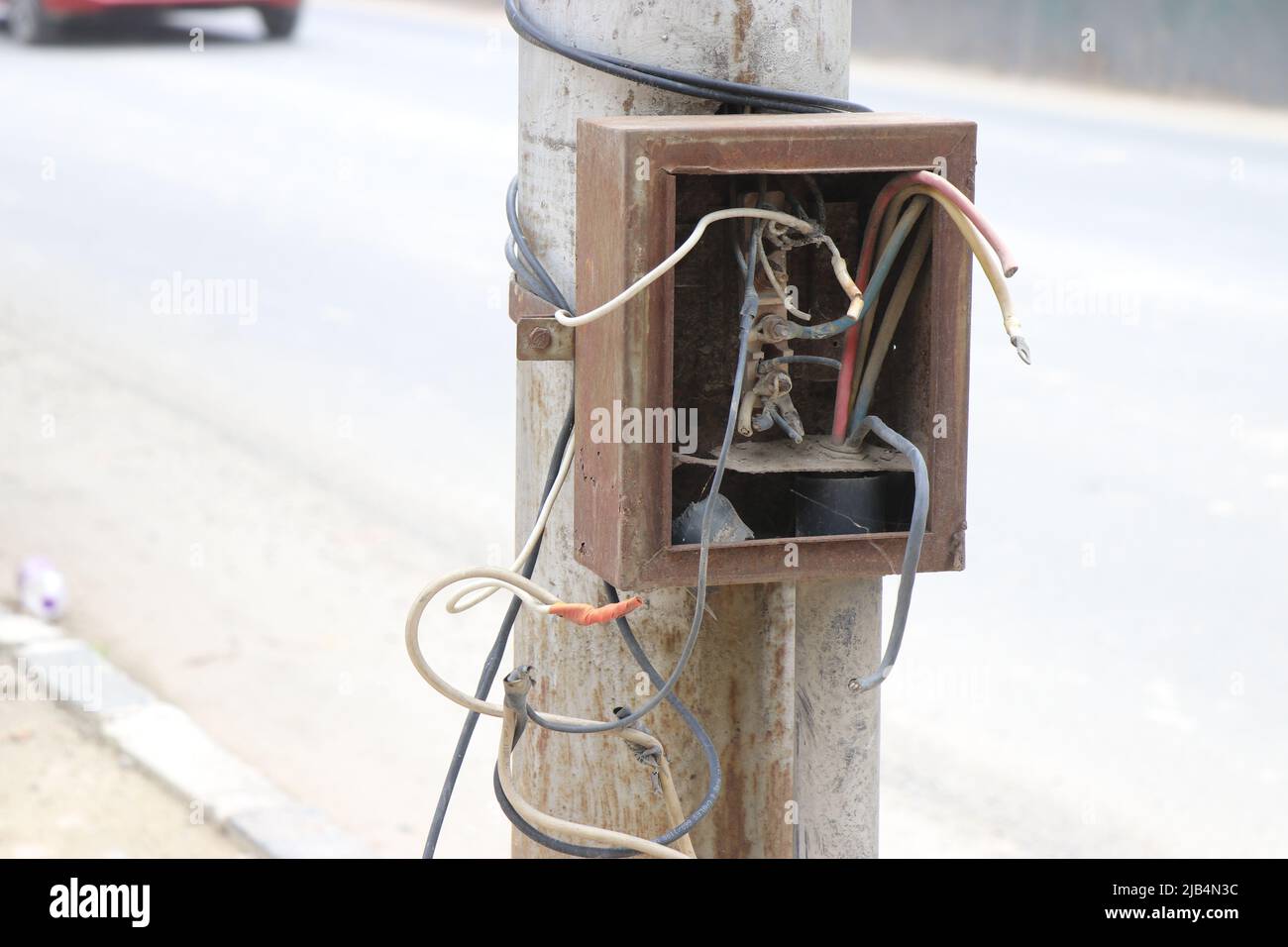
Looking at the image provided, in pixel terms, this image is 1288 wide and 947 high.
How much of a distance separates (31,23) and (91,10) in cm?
59

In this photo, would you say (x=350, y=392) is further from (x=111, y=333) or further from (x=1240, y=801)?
(x=1240, y=801)

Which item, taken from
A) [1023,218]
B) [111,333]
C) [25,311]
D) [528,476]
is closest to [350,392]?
[111,333]

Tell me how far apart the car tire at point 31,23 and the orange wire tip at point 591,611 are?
1568cm

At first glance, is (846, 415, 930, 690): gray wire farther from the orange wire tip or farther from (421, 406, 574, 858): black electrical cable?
(421, 406, 574, 858): black electrical cable

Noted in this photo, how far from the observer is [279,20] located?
1656cm

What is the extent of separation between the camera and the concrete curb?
3748 millimetres

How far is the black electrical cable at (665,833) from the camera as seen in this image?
1.93m

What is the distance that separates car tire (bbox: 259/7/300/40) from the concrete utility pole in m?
15.2
